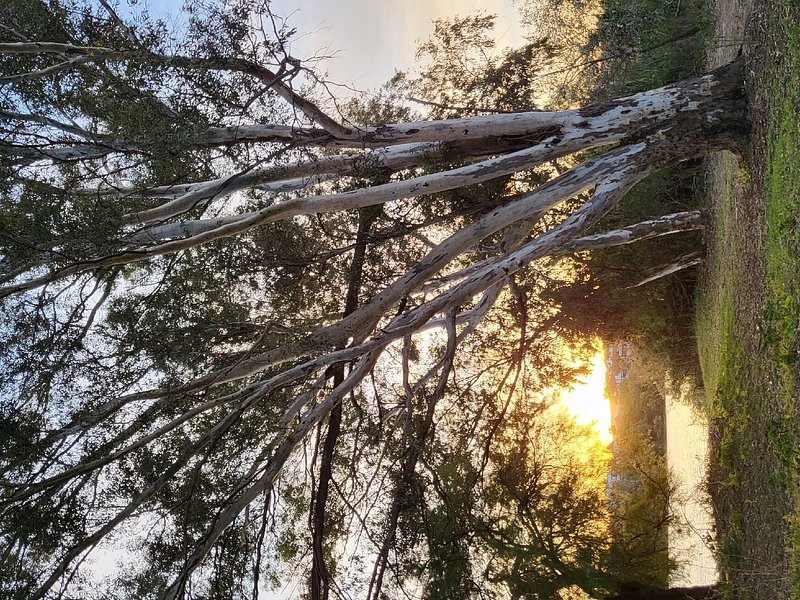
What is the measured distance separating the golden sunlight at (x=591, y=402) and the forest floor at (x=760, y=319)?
3184 millimetres

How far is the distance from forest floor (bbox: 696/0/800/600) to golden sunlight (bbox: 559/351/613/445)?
125 inches

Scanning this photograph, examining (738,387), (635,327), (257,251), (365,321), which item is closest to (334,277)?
(257,251)

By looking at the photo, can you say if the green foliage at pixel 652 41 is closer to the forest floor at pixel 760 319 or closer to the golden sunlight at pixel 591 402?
the forest floor at pixel 760 319

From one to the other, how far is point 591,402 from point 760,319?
855 cm

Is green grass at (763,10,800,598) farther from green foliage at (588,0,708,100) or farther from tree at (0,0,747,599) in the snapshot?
green foliage at (588,0,708,100)

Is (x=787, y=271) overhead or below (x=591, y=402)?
below

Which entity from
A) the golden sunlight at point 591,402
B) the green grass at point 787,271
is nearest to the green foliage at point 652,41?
the golden sunlight at point 591,402

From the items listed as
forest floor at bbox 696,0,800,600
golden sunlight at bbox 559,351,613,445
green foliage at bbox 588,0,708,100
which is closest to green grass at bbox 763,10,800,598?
forest floor at bbox 696,0,800,600

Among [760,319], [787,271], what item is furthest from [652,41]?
[787,271]

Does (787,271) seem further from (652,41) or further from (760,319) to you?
(652,41)

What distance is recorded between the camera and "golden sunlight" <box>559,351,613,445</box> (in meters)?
14.0

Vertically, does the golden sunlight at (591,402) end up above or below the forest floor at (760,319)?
above

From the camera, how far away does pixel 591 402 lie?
1614cm

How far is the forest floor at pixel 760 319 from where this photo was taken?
6.38 metres
